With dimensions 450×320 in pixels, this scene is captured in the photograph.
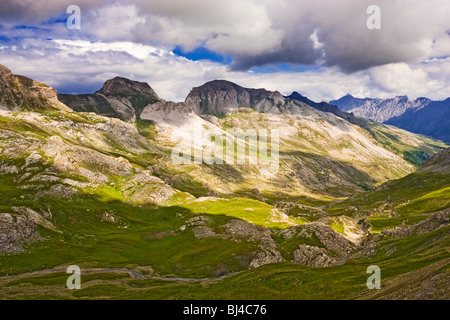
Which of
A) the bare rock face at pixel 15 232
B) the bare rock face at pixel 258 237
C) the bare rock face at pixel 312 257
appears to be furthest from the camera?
the bare rock face at pixel 312 257

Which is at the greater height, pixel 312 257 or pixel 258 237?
pixel 258 237

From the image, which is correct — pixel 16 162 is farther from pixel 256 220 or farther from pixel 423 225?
pixel 423 225

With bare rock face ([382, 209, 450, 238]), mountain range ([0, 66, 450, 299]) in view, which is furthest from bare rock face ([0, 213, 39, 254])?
bare rock face ([382, 209, 450, 238])

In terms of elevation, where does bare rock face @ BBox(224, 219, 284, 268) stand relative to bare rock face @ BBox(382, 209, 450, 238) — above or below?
below

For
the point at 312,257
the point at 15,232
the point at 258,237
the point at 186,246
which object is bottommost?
the point at 186,246

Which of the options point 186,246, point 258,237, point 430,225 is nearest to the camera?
point 430,225

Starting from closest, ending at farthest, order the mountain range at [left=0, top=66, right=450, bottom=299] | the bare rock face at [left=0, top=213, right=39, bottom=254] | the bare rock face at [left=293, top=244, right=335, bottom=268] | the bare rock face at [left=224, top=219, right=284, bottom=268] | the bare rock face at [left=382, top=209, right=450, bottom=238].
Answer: the mountain range at [left=0, top=66, right=450, bottom=299], the bare rock face at [left=0, top=213, right=39, bottom=254], the bare rock face at [left=224, top=219, right=284, bottom=268], the bare rock face at [left=293, top=244, right=335, bottom=268], the bare rock face at [left=382, top=209, right=450, bottom=238]

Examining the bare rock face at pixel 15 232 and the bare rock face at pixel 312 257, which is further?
the bare rock face at pixel 312 257

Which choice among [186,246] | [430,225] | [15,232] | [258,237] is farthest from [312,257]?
[15,232]

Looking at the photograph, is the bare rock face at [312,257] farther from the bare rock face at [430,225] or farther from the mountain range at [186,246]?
the bare rock face at [430,225]

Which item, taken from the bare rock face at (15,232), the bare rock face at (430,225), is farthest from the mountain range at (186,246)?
the bare rock face at (430,225)

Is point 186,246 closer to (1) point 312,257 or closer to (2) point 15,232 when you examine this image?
(1) point 312,257

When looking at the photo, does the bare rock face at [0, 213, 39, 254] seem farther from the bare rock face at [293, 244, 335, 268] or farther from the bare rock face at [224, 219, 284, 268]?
the bare rock face at [293, 244, 335, 268]
